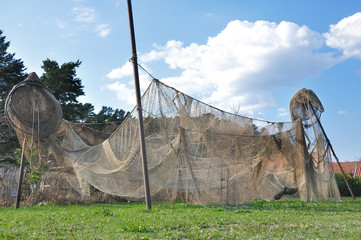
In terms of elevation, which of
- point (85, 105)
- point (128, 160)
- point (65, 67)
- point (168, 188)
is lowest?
point (168, 188)

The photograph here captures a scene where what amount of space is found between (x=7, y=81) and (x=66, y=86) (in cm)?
351

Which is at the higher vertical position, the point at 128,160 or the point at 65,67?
the point at 65,67

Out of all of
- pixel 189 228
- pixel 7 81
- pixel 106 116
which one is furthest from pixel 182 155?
pixel 106 116

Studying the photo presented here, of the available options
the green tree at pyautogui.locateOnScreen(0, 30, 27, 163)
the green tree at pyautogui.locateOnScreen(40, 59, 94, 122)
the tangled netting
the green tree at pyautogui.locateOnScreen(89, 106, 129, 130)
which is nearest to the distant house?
the tangled netting

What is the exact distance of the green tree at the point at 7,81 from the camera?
18.1 metres

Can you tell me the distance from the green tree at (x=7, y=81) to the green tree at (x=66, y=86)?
1.56 m

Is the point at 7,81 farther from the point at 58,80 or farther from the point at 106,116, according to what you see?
the point at 106,116

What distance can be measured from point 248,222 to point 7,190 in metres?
10.4

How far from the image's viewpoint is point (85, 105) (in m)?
23.5

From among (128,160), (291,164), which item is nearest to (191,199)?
(128,160)

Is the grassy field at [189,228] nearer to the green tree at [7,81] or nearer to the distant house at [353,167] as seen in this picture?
the green tree at [7,81]

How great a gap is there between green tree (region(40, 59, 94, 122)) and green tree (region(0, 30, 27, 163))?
61.6 inches

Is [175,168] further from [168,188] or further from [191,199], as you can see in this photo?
[191,199]

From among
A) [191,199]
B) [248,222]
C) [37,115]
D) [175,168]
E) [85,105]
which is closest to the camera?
[248,222]
